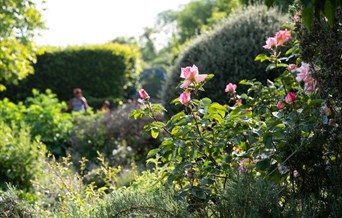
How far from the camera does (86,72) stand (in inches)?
707

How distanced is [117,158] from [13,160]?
219 centimetres

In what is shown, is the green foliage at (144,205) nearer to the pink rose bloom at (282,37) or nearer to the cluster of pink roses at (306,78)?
the cluster of pink roses at (306,78)

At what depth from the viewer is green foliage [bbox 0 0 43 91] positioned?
28.8 feet

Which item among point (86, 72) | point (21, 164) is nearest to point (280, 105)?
point (21, 164)

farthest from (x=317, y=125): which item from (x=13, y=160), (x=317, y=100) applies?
(x=13, y=160)

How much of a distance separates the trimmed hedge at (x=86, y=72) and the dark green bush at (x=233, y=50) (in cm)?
1039

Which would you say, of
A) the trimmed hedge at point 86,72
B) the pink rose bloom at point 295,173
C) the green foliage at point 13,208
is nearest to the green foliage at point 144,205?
the green foliage at point 13,208

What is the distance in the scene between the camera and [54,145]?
358 inches

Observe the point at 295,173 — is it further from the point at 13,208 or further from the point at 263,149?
the point at 13,208

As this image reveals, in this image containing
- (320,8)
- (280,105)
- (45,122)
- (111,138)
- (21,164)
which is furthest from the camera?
(45,122)

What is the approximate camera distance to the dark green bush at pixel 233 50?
6.79 m

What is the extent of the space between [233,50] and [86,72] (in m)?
11.6

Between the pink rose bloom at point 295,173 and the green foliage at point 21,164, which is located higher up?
the pink rose bloom at point 295,173

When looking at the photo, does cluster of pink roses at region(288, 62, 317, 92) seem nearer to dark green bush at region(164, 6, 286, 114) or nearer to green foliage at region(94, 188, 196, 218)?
green foliage at region(94, 188, 196, 218)
